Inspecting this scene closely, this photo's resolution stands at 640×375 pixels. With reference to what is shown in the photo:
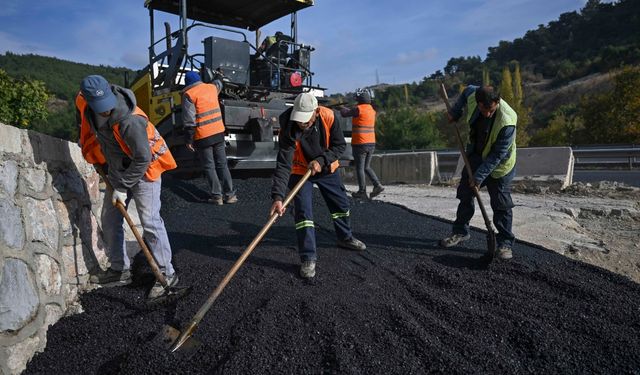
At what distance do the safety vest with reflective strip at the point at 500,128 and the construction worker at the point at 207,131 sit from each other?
3001mm

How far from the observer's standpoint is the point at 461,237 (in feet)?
14.3

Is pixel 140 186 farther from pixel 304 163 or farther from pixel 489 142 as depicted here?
pixel 489 142

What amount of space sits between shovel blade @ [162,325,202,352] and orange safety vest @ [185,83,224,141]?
132 inches

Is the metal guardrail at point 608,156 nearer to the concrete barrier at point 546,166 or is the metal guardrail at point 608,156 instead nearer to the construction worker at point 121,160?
the concrete barrier at point 546,166

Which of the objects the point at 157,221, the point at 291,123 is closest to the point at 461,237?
the point at 291,123

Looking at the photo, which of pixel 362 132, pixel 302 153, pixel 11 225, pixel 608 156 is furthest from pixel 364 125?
pixel 608 156

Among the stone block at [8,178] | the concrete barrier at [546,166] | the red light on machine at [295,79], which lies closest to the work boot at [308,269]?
the stone block at [8,178]

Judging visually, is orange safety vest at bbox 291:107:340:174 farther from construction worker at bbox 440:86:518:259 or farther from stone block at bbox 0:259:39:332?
stone block at bbox 0:259:39:332

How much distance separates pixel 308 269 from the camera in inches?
137

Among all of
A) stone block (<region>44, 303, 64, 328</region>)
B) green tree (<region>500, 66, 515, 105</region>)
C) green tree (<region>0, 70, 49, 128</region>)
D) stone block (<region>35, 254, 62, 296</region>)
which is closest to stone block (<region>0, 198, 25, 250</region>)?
stone block (<region>35, 254, 62, 296</region>)

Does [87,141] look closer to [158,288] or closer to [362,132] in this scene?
[158,288]

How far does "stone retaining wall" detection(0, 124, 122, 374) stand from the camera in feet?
7.70

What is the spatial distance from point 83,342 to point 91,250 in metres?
0.96

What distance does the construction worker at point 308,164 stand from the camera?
11.6ft
